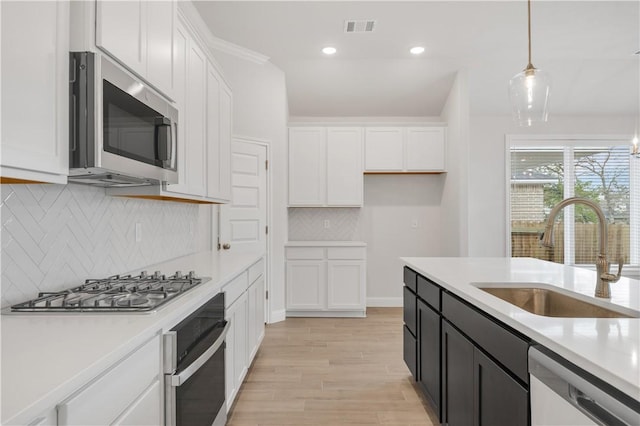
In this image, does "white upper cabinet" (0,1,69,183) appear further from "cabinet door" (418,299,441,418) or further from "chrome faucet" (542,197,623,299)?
"cabinet door" (418,299,441,418)

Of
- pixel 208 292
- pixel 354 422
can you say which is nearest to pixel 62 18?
→ pixel 208 292

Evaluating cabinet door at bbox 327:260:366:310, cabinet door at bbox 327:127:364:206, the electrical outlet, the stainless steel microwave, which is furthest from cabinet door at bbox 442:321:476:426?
cabinet door at bbox 327:127:364:206

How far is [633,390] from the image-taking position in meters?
0.81

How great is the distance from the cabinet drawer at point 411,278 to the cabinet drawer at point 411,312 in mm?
40

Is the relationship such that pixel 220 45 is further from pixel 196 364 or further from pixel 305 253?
pixel 196 364

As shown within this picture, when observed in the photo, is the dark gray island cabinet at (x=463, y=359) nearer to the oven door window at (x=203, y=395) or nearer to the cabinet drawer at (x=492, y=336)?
the cabinet drawer at (x=492, y=336)

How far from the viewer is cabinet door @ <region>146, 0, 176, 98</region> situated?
187 centimetres

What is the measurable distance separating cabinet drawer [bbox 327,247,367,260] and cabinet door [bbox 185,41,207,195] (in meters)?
2.32

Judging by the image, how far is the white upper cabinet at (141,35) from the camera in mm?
1451

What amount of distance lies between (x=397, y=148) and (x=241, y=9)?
2.56 metres

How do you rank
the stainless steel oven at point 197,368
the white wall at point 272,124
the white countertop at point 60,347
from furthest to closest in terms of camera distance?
1. the white wall at point 272,124
2. the stainless steel oven at point 197,368
3. the white countertop at point 60,347

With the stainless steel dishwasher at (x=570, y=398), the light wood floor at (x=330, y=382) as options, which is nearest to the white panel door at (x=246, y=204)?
the light wood floor at (x=330, y=382)

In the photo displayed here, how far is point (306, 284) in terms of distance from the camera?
15.9 ft

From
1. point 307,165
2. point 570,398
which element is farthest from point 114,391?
point 307,165
